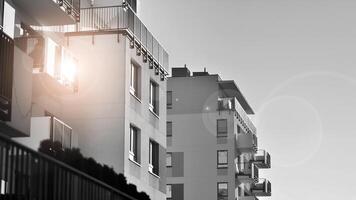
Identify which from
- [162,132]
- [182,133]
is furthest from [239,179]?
[162,132]

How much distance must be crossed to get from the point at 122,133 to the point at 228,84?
159ft

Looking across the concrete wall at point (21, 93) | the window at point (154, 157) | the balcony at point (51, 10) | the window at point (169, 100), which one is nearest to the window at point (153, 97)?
the window at point (154, 157)

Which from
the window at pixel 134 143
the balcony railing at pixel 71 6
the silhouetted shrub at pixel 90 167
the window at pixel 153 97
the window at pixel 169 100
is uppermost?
the window at pixel 169 100

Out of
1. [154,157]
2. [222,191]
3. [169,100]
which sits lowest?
[222,191]

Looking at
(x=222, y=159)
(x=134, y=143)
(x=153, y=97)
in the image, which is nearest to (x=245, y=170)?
(x=222, y=159)

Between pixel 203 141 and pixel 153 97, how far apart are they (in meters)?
38.8

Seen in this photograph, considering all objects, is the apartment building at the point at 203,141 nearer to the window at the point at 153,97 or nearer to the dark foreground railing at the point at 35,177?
the window at the point at 153,97

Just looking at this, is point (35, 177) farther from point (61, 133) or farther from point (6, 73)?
point (61, 133)

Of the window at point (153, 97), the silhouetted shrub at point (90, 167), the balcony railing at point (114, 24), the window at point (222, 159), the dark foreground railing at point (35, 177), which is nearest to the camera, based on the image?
the dark foreground railing at point (35, 177)

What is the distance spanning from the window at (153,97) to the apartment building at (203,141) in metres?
37.2

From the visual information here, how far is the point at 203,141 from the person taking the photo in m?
78.9

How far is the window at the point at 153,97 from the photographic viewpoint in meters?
39.9

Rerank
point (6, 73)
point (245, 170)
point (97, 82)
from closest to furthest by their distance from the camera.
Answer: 1. point (6, 73)
2. point (97, 82)
3. point (245, 170)

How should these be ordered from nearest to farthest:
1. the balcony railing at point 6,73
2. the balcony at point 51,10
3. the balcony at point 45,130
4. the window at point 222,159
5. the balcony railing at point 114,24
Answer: the balcony railing at point 6,73 < the balcony at point 51,10 < the balcony at point 45,130 < the balcony railing at point 114,24 < the window at point 222,159
